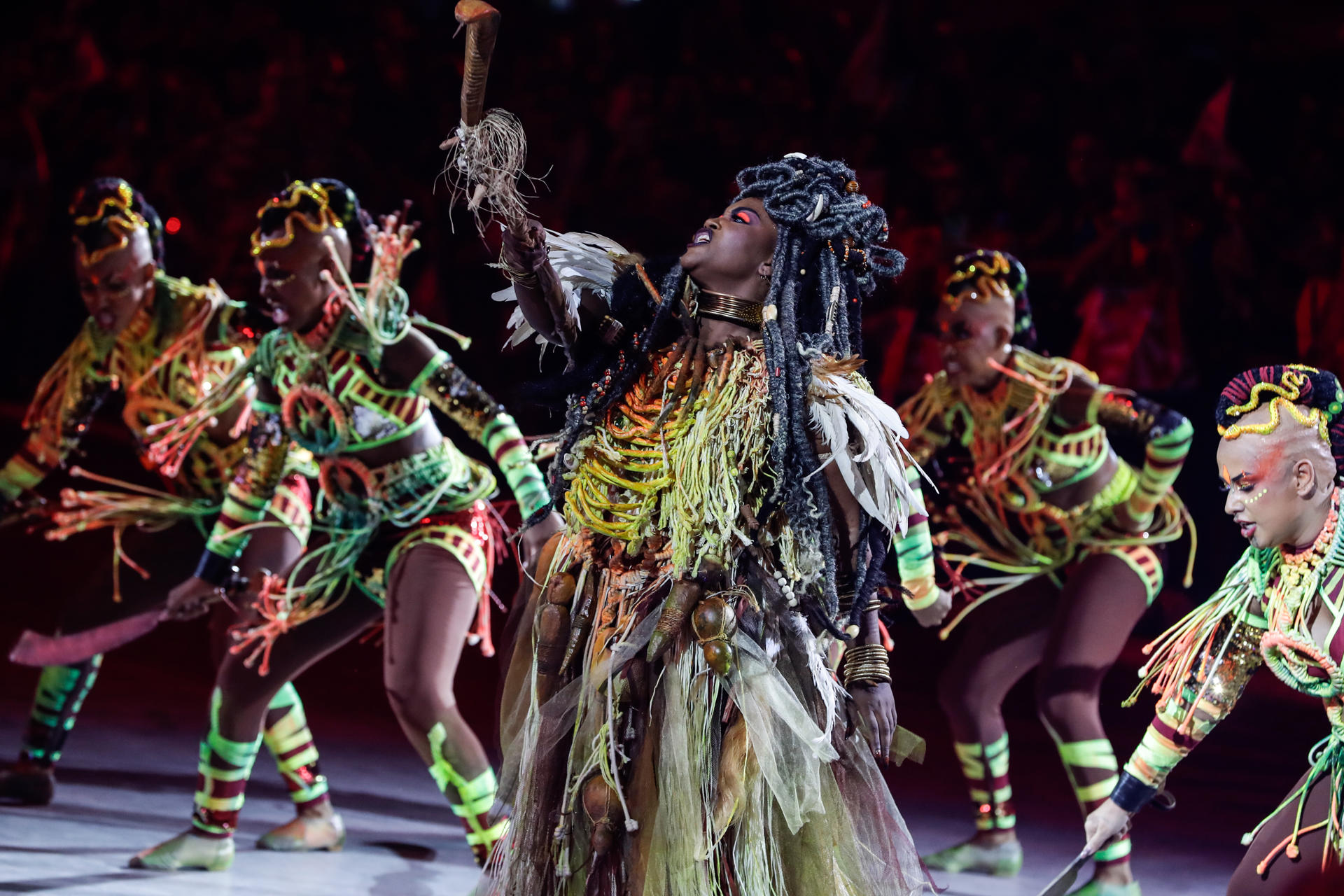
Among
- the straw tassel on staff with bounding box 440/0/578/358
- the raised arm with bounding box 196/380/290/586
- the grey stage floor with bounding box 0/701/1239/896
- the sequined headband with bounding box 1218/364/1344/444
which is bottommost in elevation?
the grey stage floor with bounding box 0/701/1239/896

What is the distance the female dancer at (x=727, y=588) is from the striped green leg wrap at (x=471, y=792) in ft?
4.01

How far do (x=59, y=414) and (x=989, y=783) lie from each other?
362 centimetres

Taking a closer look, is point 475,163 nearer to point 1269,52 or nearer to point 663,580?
point 663,580

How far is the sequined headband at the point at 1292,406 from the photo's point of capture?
309 cm

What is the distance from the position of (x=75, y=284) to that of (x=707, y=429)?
7898 millimetres

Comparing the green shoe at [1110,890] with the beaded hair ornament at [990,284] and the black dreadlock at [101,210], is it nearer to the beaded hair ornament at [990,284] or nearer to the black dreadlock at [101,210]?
the beaded hair ornament at [990,284]

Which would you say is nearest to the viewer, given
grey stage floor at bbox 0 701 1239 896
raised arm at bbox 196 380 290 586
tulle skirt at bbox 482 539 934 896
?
tulle skirt at bbox 482 539 934 896

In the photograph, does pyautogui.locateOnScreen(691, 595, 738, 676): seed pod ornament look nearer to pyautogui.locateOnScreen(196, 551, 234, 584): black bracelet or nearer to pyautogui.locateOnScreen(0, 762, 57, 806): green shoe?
pyautogui.locateOnScreen(196, 551, 234, 584): black bracelet

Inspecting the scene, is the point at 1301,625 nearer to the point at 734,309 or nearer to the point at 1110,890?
the point at 734,309

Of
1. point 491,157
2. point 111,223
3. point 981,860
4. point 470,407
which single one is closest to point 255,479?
point 470,407

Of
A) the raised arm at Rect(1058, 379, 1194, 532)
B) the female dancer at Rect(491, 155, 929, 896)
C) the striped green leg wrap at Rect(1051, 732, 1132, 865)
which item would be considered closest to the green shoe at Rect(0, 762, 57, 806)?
the female dancer at Rect(491, 155, 929, 896)

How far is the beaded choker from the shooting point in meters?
3.00

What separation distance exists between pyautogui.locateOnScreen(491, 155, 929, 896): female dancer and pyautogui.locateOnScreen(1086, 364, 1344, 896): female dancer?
2.39ft

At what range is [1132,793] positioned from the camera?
3.20m
